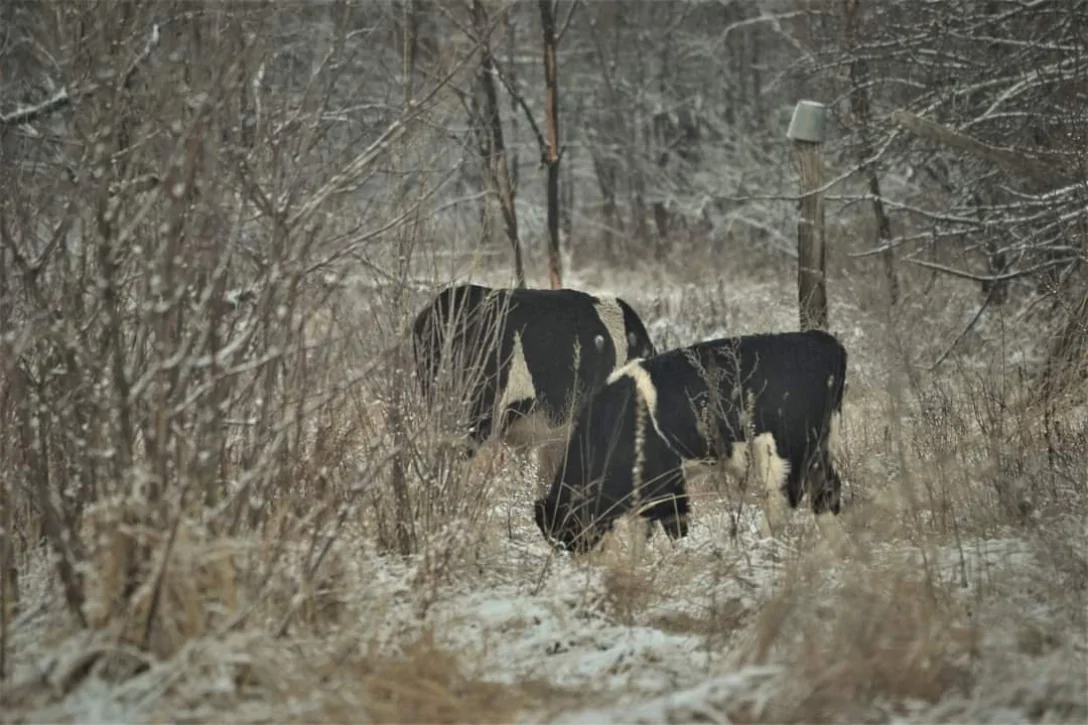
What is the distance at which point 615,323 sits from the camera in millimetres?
8023

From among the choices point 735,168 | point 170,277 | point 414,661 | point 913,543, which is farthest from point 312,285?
point 735,168

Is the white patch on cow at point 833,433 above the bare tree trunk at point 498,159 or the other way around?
the other way around

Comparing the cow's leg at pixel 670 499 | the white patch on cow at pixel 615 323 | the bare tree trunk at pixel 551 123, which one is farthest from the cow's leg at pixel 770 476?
the bare tree trunk at pixel 551 123

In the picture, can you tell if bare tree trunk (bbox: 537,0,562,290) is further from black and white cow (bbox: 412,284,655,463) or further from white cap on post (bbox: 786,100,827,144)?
black and white cow (bbox: 412,284,655,463)

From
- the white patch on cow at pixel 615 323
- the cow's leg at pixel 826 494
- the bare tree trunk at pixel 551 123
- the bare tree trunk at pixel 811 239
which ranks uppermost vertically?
the bare tree trunk at pixel 551 123

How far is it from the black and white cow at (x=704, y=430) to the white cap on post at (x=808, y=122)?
8.47 feet

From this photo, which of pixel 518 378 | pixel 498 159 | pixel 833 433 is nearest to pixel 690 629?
pixel 833 433

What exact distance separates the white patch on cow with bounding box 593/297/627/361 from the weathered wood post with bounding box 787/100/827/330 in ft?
4.72

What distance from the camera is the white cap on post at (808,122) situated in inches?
327

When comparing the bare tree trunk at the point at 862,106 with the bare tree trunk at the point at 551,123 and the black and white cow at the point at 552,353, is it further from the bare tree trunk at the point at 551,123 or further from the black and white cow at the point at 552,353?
the black and white cow at the point at 552,353

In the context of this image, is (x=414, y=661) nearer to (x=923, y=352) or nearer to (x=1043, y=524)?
(x=1043, y=524)

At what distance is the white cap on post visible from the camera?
8.30 metres

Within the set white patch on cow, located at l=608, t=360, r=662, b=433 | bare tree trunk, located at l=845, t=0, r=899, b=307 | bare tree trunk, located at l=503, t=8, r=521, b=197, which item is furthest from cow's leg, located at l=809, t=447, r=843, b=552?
bare tree trunk, located at l=503, t=8, r=521, b=197

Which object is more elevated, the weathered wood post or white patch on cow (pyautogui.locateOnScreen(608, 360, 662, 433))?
the weathered wood post
